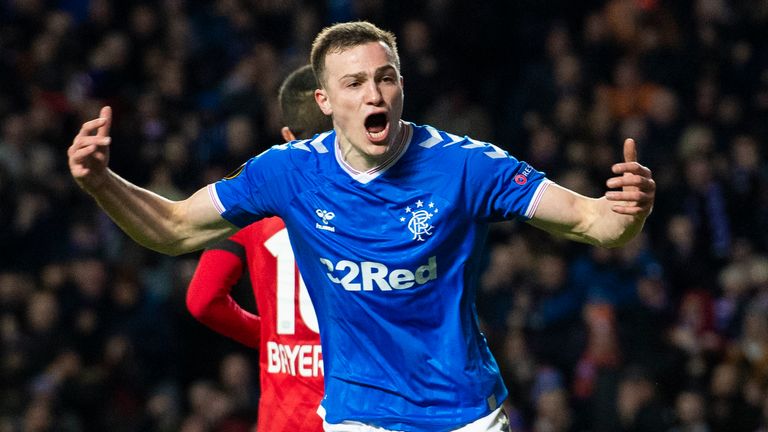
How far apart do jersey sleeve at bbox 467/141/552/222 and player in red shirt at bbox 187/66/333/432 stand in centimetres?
100

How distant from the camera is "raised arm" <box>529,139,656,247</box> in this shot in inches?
155

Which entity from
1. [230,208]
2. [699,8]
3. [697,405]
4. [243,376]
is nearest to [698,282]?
[697,405]

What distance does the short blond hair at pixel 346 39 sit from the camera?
14.2 ft

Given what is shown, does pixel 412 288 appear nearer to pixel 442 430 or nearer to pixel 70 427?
pixel 442 430

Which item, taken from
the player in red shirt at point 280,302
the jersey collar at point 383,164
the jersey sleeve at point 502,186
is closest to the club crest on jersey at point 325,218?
the jersey collar at point 383,164

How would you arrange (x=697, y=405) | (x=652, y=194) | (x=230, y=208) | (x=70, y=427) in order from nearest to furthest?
(x=652, y=194), (x=230, y=208), (x=697, y=405), (x=70, y=427)

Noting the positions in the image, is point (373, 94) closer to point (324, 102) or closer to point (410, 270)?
point (324, 102)

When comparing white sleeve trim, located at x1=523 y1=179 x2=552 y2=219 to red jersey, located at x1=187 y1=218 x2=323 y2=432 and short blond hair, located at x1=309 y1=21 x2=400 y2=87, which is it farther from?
red jersey, located at x1=187 y1=218 x2=323 y2=432

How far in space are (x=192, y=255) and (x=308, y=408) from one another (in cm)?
628

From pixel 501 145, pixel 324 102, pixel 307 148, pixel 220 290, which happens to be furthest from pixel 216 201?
pixel 501 145

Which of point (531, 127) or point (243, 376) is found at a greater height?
point (531, 127)

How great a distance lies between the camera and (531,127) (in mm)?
11336

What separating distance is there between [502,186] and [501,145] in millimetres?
7386

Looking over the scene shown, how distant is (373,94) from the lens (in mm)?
4227
